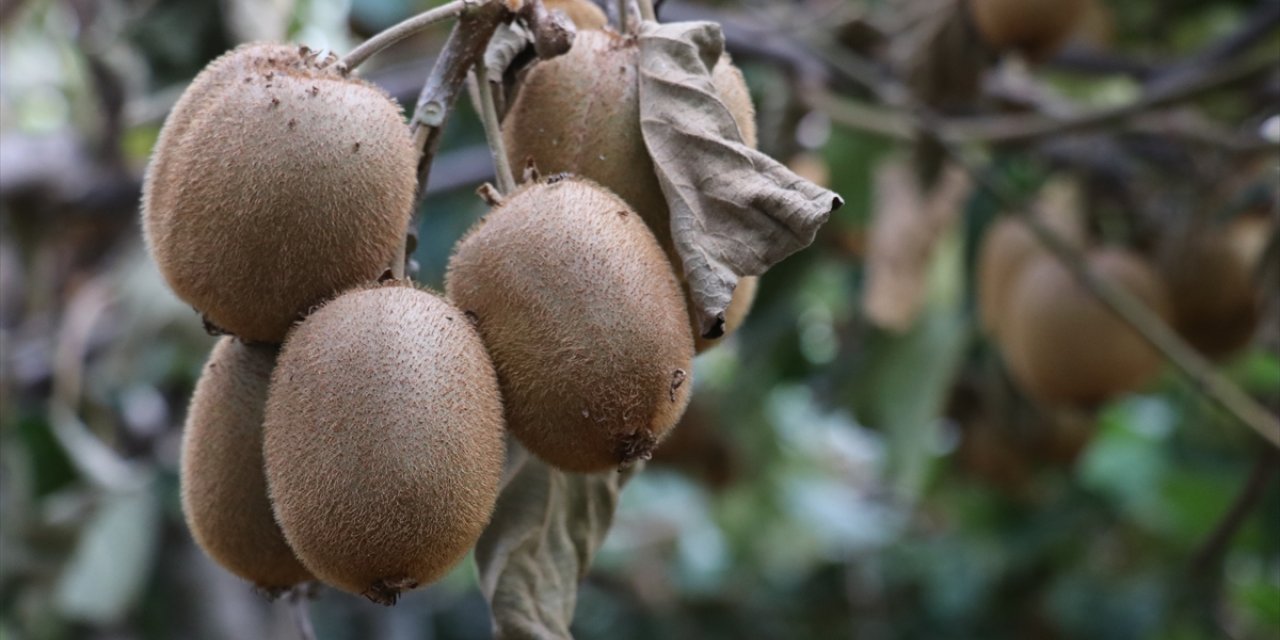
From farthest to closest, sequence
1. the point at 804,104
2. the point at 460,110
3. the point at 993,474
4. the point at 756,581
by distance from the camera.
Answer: the point at 756,581, the point at 993,474, the point at 460,110, the point at 804,104

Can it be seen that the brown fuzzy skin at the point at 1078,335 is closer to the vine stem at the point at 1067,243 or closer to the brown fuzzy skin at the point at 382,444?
the vine stem at the point at 1067,243

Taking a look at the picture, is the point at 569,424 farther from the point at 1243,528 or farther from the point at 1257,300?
the point at 1243,528

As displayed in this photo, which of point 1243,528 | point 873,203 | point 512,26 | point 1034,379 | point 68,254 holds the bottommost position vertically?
point 68,254

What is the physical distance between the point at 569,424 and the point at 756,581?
2808mm

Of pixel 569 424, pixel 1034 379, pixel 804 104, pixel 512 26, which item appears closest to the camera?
pixel 569 424

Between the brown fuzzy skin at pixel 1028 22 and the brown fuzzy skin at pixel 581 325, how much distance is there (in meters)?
1.13

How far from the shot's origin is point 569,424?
2.47 ft

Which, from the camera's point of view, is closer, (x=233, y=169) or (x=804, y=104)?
(x=233, y=169)

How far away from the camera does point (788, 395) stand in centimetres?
354

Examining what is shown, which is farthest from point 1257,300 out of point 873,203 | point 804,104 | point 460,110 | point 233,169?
point 233,169

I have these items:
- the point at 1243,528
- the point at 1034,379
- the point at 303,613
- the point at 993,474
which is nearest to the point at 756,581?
the point at 993,474

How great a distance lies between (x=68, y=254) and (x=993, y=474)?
2.05 m

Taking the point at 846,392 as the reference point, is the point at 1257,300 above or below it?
above

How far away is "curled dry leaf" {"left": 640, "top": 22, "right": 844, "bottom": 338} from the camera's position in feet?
2.55
